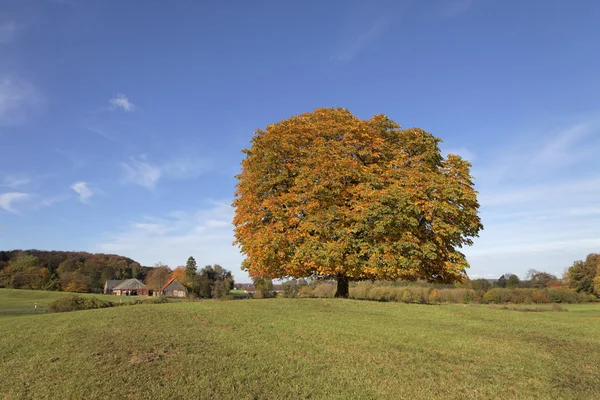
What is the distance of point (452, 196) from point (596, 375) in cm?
1064

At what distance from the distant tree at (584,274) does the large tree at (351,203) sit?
64.2 meters

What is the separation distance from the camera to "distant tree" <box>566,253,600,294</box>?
67.1 metres

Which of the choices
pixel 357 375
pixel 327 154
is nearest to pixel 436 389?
pixel 357 375

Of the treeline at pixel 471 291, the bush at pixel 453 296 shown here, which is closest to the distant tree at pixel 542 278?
the treeline at pixel 471 291

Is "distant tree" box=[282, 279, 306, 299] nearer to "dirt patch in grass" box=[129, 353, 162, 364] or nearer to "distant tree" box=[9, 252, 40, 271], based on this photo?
"dirt patch in grass" box=[129, 353, 162, 364]

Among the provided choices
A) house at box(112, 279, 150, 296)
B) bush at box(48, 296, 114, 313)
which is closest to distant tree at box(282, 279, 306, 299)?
bush at box(48, 296, 114, 313)

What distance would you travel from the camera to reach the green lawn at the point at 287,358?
6.31 m

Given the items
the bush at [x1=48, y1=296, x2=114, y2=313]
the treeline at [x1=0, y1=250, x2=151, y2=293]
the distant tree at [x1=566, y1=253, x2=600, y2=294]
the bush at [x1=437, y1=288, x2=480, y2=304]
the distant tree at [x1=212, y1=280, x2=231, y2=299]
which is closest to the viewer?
the bush at [x1=48, y1=296, x2=114, y2=313]

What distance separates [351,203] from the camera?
1830cm

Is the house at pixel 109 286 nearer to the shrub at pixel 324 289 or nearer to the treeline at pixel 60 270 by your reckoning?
the treeline at pixel 60 270

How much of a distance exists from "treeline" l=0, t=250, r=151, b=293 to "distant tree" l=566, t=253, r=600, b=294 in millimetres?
99581

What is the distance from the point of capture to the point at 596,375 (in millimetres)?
7590

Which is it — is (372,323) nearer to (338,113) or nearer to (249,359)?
(249,359)

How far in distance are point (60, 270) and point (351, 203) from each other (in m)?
101
